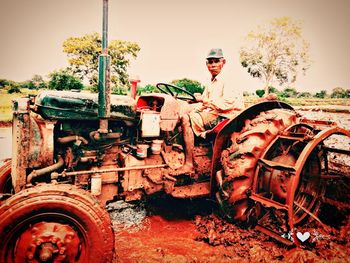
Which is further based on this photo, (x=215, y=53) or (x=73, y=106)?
(x=215, y=53)

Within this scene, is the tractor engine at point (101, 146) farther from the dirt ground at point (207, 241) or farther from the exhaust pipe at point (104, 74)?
the dirt ground at point (207, 241)

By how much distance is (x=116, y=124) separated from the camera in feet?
10.1

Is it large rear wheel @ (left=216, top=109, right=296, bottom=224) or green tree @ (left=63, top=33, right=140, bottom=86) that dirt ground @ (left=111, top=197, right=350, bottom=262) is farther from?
green tree @ (left=63, top=33, right=140, bottom=86)

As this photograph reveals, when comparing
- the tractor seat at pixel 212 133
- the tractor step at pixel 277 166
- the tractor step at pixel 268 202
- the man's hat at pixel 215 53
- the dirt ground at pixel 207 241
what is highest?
the man's hat at pixel 215 53

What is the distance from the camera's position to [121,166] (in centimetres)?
305

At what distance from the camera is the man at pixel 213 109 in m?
3.17

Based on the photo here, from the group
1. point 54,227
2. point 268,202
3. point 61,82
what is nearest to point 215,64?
point 268,202

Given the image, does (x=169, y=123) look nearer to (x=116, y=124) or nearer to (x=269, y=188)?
(x=116, y=124)

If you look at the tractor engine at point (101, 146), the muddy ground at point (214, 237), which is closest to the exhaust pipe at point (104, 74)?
the tractor engine at point (101, 146)

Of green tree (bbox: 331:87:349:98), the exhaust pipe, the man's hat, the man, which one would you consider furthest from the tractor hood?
green tree (bbox: 331:87:349:98)

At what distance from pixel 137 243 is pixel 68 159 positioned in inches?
49.2

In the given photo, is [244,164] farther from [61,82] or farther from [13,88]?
[13,88]

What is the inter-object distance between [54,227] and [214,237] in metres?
1.80

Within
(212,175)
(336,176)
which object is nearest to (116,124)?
(212,175)
